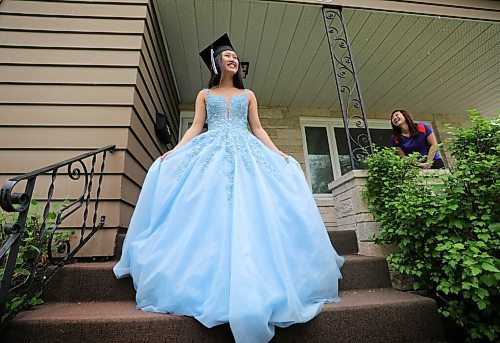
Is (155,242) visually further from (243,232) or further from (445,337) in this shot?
(445,337)

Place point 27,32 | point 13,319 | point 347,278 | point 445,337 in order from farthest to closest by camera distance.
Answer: point 27,32, point 347,278, point 445,337, point 13,319

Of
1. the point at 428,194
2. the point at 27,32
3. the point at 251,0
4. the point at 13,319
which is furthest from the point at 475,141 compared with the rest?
the point at 27,32

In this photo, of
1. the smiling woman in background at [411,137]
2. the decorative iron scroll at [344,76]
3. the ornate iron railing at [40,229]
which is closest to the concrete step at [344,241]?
the decorative iron scroll at [344,76]

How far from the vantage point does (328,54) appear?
2.98 meters

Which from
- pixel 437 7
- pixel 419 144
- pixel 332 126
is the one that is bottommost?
pixel 419 144

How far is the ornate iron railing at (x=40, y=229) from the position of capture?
0.93 metres

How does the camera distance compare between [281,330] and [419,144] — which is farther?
[419,144]

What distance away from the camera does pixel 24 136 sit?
171 cm

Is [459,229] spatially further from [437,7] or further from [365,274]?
[437,7]

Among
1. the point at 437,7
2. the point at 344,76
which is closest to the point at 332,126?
the point at 344,76

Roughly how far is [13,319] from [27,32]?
2117mm

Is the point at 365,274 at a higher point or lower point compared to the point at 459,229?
lower

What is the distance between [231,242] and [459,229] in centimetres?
119

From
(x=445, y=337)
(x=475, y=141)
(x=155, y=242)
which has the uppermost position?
(x=475, y=141)
